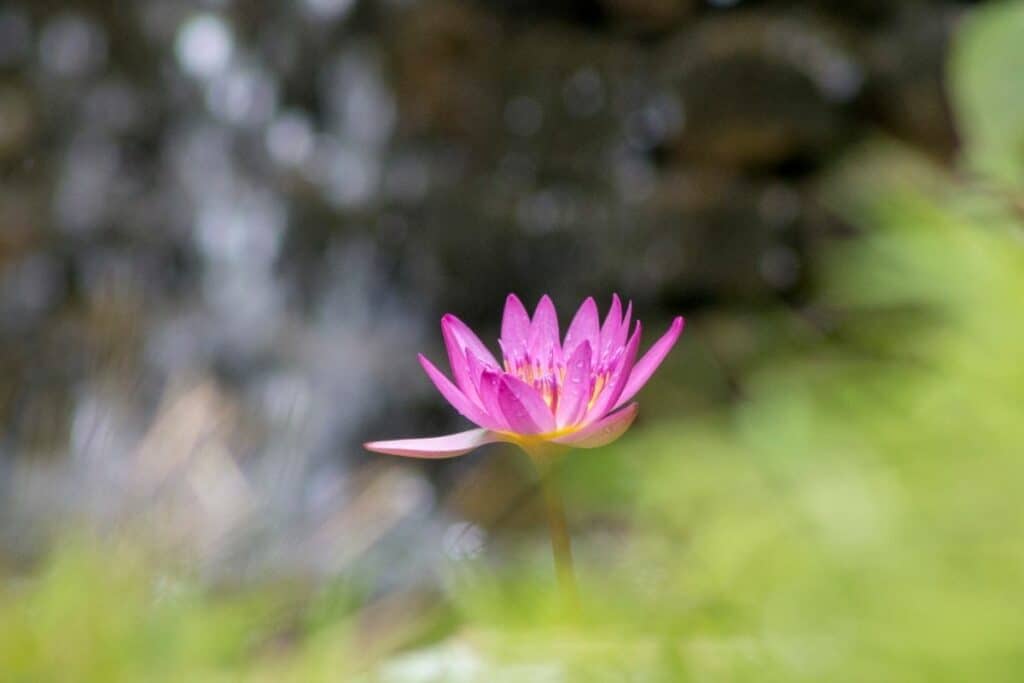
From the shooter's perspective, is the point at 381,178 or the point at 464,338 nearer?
the point at 464,338

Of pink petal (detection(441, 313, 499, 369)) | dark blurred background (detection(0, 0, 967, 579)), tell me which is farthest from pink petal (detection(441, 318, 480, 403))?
dark blurred background (detection(0, 0, 967, 579))

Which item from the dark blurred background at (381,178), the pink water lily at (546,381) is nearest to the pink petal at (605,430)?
the pink water lily at (546,381)

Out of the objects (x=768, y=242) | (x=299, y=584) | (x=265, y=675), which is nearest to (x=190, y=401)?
(x=299, y=584)

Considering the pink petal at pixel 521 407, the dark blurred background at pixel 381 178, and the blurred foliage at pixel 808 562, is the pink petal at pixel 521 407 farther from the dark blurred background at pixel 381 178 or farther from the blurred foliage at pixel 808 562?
the dark blurred background at pixel 381 178

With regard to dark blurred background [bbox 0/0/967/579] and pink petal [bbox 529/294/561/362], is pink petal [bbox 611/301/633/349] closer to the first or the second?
pink petal [bbox 529/294/561/362]

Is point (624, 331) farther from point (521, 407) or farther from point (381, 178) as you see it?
point (381, 178)

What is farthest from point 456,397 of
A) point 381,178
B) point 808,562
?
point 381,178

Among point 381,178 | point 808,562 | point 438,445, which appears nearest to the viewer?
point 438,445
